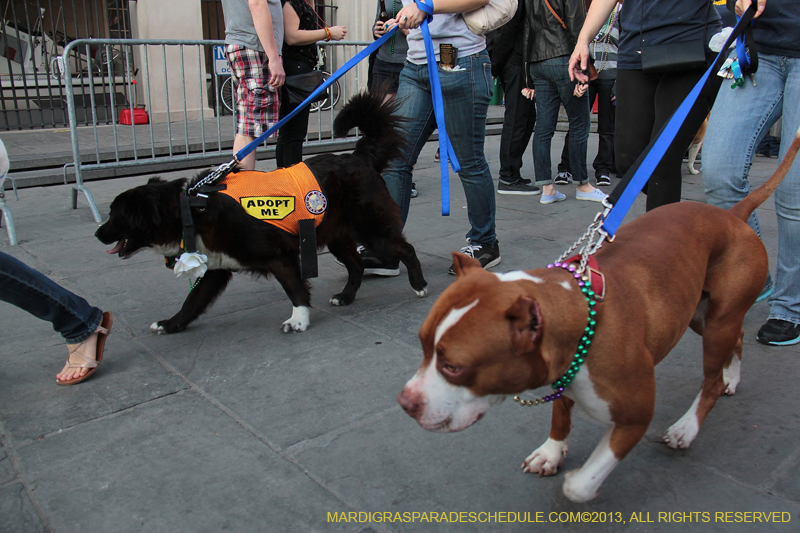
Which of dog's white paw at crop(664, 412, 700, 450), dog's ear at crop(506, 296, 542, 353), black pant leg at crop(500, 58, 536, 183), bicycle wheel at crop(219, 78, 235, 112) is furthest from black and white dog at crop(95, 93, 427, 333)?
bicycle wheel at crop(219, 78, 235, 112)

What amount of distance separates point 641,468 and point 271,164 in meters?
7.47

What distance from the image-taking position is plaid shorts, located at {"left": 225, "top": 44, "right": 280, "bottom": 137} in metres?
4.95

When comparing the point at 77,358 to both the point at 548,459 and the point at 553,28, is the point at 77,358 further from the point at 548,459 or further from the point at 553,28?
the point at 553,28

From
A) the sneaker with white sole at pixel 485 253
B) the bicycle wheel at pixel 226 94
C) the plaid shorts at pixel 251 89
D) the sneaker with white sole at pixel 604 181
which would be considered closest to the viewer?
the sneaker with white sole at pixel 485 253

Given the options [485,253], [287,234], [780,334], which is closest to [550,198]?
[485,253]

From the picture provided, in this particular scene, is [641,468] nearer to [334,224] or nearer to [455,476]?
[455,476]

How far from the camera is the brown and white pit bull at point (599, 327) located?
67.3 inches

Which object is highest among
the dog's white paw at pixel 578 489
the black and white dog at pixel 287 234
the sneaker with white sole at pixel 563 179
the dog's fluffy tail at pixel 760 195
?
the dog's fluffy tail at pixel 760 195

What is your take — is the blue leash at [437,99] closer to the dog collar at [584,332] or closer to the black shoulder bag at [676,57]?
the black shoulder bag at [676,57]

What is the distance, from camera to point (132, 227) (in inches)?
131

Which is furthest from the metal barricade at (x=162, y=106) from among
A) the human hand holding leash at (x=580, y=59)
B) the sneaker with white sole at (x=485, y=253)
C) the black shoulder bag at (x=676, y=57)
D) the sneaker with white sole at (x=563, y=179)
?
the black shoulder bag at (x=676, y=57)

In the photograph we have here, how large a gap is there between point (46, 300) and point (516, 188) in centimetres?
522

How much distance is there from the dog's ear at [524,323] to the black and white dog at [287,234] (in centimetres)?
213

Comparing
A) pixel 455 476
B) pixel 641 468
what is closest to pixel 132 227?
pixel 455 476
